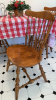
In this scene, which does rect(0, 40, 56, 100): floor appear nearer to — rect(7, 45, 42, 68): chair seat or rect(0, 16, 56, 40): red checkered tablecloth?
rect(7, 45, 42, 68): chair seat

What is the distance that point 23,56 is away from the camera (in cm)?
100

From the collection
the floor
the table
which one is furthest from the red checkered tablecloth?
the floor

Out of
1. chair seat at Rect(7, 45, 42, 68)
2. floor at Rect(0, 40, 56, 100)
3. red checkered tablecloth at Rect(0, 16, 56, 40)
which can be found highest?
red checkered tablecloth at Rect(0, 16, 56, 40)

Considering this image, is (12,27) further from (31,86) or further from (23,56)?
(31,86)

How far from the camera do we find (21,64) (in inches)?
33.8

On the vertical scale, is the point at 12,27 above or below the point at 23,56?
above

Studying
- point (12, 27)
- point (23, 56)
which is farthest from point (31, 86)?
point (12, 27)

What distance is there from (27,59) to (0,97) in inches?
25.6

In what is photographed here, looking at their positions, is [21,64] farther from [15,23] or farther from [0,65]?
[0,65]

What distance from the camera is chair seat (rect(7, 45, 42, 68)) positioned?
0.88 metres

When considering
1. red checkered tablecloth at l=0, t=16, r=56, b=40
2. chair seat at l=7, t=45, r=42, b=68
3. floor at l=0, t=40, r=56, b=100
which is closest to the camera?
chair seat at l=7, t=45, r=42, b=68

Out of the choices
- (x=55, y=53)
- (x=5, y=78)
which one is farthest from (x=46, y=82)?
(x=55, y=53)

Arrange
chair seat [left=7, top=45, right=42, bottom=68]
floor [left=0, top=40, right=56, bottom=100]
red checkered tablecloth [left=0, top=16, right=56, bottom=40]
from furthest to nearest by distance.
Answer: red checkered tablecloth [left=0, top=16, right=56, bottom=40]
floor [left=0, top=40, right=56, bottom=100]
chair seat [left=7, top=45, right=42, bottom=68]

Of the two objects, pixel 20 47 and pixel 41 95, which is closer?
pixel 41 95
